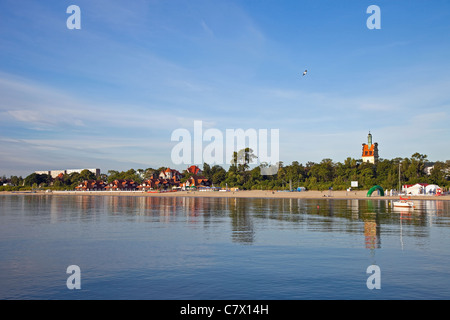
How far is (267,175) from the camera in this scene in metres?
159

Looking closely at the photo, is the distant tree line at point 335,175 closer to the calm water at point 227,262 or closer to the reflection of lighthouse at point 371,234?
the reflection of lighthouse at point 371,234

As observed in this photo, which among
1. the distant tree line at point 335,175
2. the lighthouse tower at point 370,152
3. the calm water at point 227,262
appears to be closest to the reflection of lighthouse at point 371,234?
the calm water at point 227,262

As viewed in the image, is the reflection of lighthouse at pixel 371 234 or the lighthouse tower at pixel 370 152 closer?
the reflection of lighthouse at pixel 371 234

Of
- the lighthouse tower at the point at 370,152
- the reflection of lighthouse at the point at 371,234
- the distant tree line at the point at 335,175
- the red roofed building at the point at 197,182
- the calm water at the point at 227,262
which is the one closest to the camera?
the calm water at the point at 227,262

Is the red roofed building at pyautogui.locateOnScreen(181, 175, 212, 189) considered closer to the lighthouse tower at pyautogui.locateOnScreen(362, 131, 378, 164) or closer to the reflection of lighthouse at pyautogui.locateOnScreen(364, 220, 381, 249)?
the lighthouse tower at pyautogui.locateOnScreen(362, 131, 378, 164)

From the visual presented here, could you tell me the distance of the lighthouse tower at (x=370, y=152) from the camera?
18298 centimetres

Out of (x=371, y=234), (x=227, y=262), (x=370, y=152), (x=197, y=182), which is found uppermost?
(x=370, y=152)

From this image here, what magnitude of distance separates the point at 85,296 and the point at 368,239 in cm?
2298

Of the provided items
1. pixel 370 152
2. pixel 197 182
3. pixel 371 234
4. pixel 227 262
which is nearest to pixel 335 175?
pixel 370 152

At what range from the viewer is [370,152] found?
7274 inches

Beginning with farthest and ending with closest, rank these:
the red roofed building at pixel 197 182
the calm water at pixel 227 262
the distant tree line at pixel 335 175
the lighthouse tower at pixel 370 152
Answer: the red roofed building at pixel 197 182, the lighthouse tower at pixel 370 152, the distant tree line at pixel 335 175, the calm water at pixel 227 262

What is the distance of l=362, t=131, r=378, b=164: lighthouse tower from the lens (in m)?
183

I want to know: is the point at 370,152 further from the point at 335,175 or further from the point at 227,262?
the point at 227,262

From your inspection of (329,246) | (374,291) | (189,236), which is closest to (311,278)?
(374,291)
